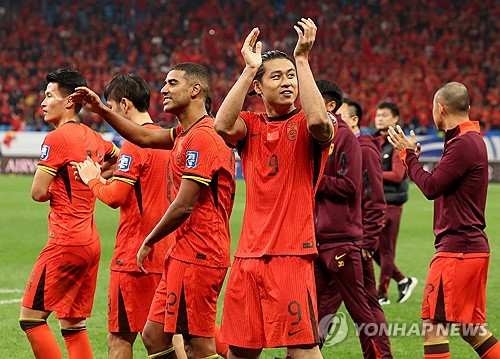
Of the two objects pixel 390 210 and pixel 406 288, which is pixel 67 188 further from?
pixel 406 288

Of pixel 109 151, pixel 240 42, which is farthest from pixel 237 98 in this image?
pixel 240 42

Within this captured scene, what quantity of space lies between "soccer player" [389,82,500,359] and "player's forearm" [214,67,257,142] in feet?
5.44

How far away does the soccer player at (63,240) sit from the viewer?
6.02 metres

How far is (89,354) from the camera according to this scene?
6.18 m

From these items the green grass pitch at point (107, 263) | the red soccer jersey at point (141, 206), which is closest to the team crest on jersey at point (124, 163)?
the red soccer jersey at point (141, 206)

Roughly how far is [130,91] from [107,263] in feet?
22.2

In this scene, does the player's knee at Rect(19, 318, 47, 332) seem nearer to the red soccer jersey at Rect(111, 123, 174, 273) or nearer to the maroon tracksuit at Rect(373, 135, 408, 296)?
the red soccer jersey at Rect(111, 123, 174, 273)

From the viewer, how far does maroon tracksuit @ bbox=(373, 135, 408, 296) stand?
9984mm

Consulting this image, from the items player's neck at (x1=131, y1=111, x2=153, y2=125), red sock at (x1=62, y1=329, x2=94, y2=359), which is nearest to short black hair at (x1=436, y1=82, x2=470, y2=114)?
player's neck at (x1=131, y1=111, x2=153, y2=125)

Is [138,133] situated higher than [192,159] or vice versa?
[138,133]

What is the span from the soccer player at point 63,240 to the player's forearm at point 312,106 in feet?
6.37

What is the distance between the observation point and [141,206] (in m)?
5.91

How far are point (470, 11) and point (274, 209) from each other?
3655 cm

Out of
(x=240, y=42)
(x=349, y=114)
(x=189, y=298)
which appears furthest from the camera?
(x=240, y=42)
